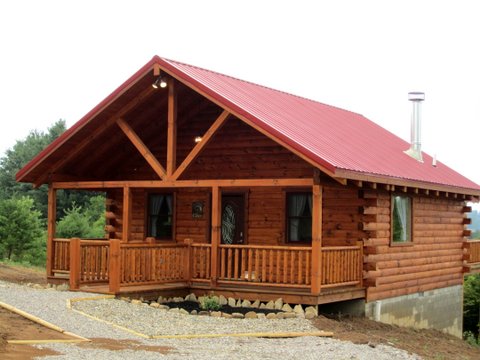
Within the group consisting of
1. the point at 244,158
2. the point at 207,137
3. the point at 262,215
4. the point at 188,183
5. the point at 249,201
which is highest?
the point at 207,137

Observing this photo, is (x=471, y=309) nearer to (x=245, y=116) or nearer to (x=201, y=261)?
(x=201, y=261)

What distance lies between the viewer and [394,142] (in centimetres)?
2697

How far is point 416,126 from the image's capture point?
2617 cm

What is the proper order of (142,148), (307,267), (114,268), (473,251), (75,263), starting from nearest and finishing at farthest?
(307,267) < (114,268) < (75,263) < (142,148) < (473,251)

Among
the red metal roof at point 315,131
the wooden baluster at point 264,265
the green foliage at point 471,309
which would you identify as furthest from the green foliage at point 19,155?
the wooden baluster at point 264,265

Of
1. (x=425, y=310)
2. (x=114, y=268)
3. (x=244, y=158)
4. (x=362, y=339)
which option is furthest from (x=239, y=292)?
(x=425, y=310)

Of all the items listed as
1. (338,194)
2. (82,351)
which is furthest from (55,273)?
(82,351)

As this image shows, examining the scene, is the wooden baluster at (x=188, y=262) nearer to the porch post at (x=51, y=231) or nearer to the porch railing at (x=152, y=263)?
the porch railing at (x=152, y=263)

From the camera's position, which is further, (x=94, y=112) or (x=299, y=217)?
(x=299, y=217)

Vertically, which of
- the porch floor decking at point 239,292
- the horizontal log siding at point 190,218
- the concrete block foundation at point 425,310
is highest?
the horizontal log siding at point 190,218

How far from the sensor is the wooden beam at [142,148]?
19.5 metres

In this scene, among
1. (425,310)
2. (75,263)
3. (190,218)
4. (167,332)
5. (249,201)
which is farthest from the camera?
(425,310)

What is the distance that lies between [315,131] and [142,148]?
4.29m

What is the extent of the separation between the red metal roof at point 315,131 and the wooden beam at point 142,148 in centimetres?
79
